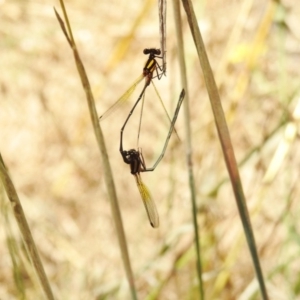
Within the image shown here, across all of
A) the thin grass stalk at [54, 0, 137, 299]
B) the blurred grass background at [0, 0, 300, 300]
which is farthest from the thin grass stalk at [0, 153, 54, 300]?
the blurred grass background at [0, 0, 300, 300]

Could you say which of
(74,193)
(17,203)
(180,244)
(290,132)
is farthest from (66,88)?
(17,203)

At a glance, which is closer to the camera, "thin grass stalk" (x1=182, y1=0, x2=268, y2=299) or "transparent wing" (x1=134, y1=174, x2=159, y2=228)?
"thin grass stalk" (x1=182, y1=0, x2=268, y2=299)

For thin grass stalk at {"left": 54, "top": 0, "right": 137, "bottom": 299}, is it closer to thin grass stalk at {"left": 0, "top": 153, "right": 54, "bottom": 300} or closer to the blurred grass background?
thin grass stalk at {"left": 0, "top": 153, "right": 54, "bottom": 300}

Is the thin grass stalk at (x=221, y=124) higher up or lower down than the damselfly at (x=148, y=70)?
lower down

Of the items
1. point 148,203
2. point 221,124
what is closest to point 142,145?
point 148,203

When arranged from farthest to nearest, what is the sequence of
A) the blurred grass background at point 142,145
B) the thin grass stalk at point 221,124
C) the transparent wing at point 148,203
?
the blurred grass background at point 142,145 < the transparent wing at point 148,203 < the thin grass stalk at point 221,124

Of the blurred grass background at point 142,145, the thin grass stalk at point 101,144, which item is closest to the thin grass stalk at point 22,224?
the thin grass stalk at point 101,144

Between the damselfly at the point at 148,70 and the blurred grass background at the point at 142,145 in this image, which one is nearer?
the damselfly at the point at 148,70

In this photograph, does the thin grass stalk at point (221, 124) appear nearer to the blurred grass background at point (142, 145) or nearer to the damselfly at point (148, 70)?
the damselfly at point (148, 70)
